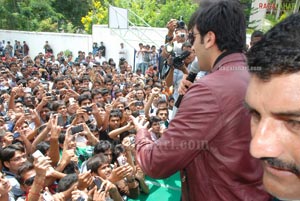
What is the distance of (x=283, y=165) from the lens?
2.29 ft

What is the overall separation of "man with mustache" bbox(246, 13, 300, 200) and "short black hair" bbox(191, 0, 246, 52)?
64cm

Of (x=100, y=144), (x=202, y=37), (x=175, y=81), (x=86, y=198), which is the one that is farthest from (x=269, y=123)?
(x=175, y=81)

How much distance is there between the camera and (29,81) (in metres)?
6.88

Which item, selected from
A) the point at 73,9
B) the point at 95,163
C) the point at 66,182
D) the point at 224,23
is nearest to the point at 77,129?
the point at 95,163

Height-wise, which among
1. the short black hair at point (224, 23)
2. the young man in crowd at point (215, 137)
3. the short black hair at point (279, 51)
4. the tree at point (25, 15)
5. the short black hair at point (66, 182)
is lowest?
the short black hair at point (66, 182)

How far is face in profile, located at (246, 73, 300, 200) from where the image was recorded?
681mm

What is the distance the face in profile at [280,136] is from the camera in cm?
68

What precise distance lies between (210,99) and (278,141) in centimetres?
54

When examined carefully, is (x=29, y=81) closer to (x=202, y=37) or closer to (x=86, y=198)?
(x=86, y=198)

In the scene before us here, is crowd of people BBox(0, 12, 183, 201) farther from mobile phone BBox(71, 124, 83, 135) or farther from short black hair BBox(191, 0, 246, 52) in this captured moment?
short black hair BBox(191, 0, 246, 52)

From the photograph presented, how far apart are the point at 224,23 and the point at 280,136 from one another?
804 mm

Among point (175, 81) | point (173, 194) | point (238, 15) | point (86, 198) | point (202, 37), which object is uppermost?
point (238, 15)

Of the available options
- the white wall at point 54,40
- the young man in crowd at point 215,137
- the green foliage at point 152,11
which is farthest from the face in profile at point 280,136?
the white wall at point 54,40

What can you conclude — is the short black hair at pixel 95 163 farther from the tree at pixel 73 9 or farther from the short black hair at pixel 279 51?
the tree at pixel 73 9
